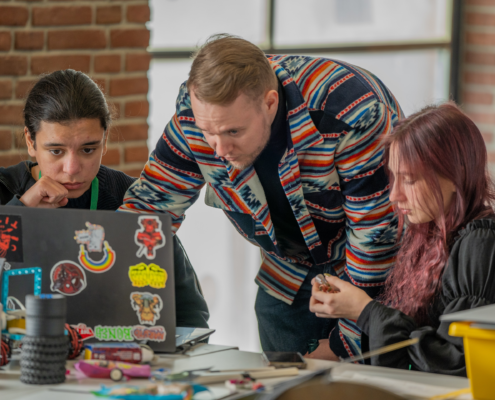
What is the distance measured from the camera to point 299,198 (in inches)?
60.3

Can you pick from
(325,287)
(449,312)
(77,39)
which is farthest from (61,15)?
(449,312)

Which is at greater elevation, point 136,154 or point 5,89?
point 5,89

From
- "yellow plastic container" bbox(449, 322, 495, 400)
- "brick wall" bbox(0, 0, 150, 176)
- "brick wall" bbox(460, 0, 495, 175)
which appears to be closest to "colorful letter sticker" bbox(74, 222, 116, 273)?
"yellow plastic container" bbox(449, 322, 495, 400)

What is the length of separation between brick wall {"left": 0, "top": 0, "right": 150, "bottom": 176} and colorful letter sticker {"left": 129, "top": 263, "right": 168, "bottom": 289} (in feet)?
3.29

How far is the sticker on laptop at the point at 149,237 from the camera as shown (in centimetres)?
115

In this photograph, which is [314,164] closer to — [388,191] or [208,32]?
[388,191]

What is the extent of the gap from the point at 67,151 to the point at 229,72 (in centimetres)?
47

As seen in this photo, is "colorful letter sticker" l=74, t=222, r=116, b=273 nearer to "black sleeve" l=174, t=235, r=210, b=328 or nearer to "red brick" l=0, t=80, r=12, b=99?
"black sleeve" l=174, t=235, r=210, b=328

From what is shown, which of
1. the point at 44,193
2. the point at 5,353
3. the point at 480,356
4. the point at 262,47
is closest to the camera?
the point at 480,356

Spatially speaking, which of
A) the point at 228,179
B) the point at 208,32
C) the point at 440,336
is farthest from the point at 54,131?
the point at 208,32

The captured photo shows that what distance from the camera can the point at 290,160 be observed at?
1499mm

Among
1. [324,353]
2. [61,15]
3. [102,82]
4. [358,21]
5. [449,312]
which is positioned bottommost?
[324,353]

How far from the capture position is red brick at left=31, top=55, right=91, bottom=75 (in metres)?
2.03

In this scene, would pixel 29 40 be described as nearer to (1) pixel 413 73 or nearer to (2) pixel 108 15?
(2) pixel 108 15
